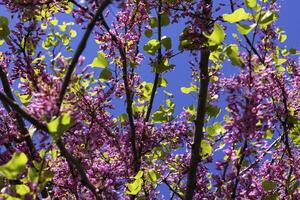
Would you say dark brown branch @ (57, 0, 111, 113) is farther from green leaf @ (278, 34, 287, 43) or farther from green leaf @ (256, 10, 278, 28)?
green leaf @ (278, 34, 287, 43)

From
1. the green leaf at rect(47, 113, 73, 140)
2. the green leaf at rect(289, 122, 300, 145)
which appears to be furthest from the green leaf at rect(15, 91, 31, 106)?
the green leaf at rect(289, 122, 300, 145)

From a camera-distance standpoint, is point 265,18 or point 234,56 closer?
point 265,18

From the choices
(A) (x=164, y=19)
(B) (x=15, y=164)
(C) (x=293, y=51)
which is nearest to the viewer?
(B) (x=15, y=164)

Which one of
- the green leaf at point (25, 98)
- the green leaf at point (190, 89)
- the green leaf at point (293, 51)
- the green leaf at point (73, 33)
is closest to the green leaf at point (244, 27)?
the green leaf at point (190, 89)

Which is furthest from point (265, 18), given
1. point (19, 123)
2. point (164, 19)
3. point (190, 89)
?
point (19, 123)

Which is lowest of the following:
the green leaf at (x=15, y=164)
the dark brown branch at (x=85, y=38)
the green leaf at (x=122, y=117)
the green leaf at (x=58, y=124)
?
the green leaf at (x=15, y=164)

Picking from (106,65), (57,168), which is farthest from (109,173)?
(106,65)

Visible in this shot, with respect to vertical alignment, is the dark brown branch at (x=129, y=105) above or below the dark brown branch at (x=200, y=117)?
above

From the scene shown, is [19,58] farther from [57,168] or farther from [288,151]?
[288,151]

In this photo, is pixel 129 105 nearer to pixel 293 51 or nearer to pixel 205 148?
pixel 205 148

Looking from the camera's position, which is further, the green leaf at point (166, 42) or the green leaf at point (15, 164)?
the green leaf at point (166, 42)

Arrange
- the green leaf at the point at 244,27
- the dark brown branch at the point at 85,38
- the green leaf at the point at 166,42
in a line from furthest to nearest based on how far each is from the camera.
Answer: the green leaf at the point at 166,42 < the green leaf at the point at 244,27 < the dark brown branch at the point at 85,38

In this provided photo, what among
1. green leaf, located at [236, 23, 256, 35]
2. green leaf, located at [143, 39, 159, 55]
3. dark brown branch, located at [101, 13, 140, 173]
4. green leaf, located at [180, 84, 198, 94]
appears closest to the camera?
green leaf, located at [236, 23, 256, 35]

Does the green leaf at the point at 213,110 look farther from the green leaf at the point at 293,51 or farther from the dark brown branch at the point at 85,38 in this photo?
the dark brown branch at the point at 85,38
